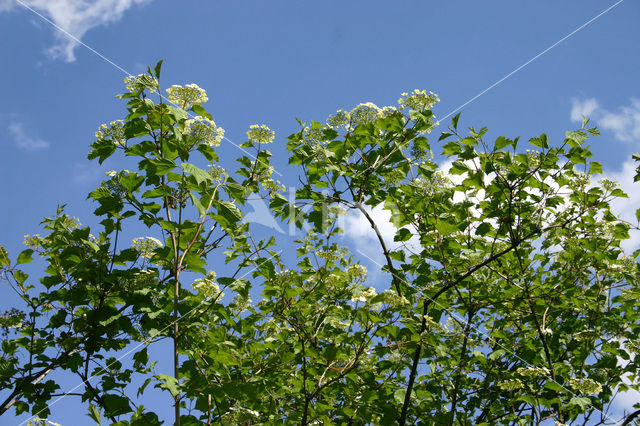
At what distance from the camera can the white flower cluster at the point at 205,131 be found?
384cm

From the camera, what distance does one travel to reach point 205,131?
3.86 metres

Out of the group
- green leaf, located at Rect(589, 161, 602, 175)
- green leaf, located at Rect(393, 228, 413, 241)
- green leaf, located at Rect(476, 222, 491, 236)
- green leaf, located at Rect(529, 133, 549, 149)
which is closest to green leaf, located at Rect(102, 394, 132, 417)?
green leaf, located at Rect(393, 228, 413, 241)

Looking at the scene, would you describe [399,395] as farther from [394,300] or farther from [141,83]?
[141,83]

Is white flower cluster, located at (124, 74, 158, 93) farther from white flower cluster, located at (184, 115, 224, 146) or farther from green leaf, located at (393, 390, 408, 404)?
green leaf, located at (393, 390, 408, 404)

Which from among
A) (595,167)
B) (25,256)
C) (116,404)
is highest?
(595,167)

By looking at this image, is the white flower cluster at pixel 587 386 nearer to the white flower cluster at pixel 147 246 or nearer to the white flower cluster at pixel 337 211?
the white flower cluster at pixel 337 211

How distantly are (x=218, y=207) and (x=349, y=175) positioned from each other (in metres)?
1.29

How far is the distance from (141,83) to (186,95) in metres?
0.56

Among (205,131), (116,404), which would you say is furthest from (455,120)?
(116,404)

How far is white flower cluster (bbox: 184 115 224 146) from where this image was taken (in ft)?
12.6

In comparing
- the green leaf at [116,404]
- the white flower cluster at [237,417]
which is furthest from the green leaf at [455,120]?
the green leaf at [116,404]

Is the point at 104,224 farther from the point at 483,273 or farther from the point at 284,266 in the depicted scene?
the point at 483,273

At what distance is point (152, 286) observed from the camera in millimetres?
3762

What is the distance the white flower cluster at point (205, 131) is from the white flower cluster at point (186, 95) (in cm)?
14
